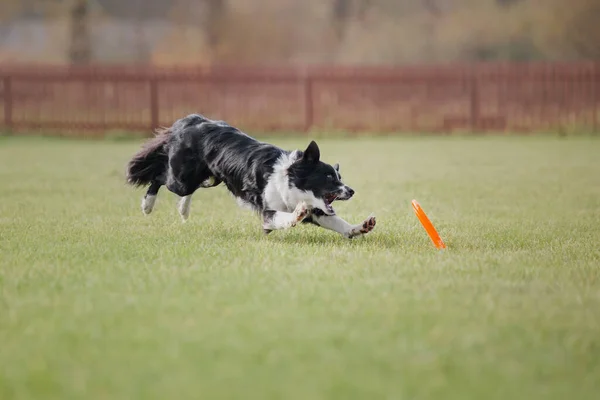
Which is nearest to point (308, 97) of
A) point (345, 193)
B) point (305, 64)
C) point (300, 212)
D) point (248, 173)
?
point (305, 64)

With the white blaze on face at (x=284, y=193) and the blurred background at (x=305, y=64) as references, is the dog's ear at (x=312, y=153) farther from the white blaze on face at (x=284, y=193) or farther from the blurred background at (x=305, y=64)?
the blurred background at (x=305, y=64)

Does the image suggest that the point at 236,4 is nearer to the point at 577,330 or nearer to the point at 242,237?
the point at 242,237

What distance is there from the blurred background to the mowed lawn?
51.0ft

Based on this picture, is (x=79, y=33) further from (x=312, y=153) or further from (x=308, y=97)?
(x=312, y=153)

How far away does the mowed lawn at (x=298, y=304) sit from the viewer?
374cm

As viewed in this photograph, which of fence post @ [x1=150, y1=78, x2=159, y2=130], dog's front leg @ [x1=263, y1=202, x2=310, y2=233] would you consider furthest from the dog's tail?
fence post @ [x1=150, y1=78, x2=159, y2=130]

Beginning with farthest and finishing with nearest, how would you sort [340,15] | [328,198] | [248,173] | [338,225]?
[340,15] → [248,173] → [338,225] → [328,198]

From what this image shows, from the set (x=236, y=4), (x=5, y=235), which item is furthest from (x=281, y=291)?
(x=236, y=4)

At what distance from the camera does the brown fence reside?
83.3ft

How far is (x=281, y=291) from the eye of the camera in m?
5.38

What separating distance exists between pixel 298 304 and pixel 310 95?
20797 millimetres

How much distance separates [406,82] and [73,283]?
2084cm

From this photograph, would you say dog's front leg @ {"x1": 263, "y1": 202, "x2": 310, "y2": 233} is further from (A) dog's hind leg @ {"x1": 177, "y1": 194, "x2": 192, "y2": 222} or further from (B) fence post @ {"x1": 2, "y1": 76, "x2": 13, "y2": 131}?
(B) fence post @ {"x1": 2, "y1": 76, "x2": 13, "y2": 131}

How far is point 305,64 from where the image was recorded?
119 feet
